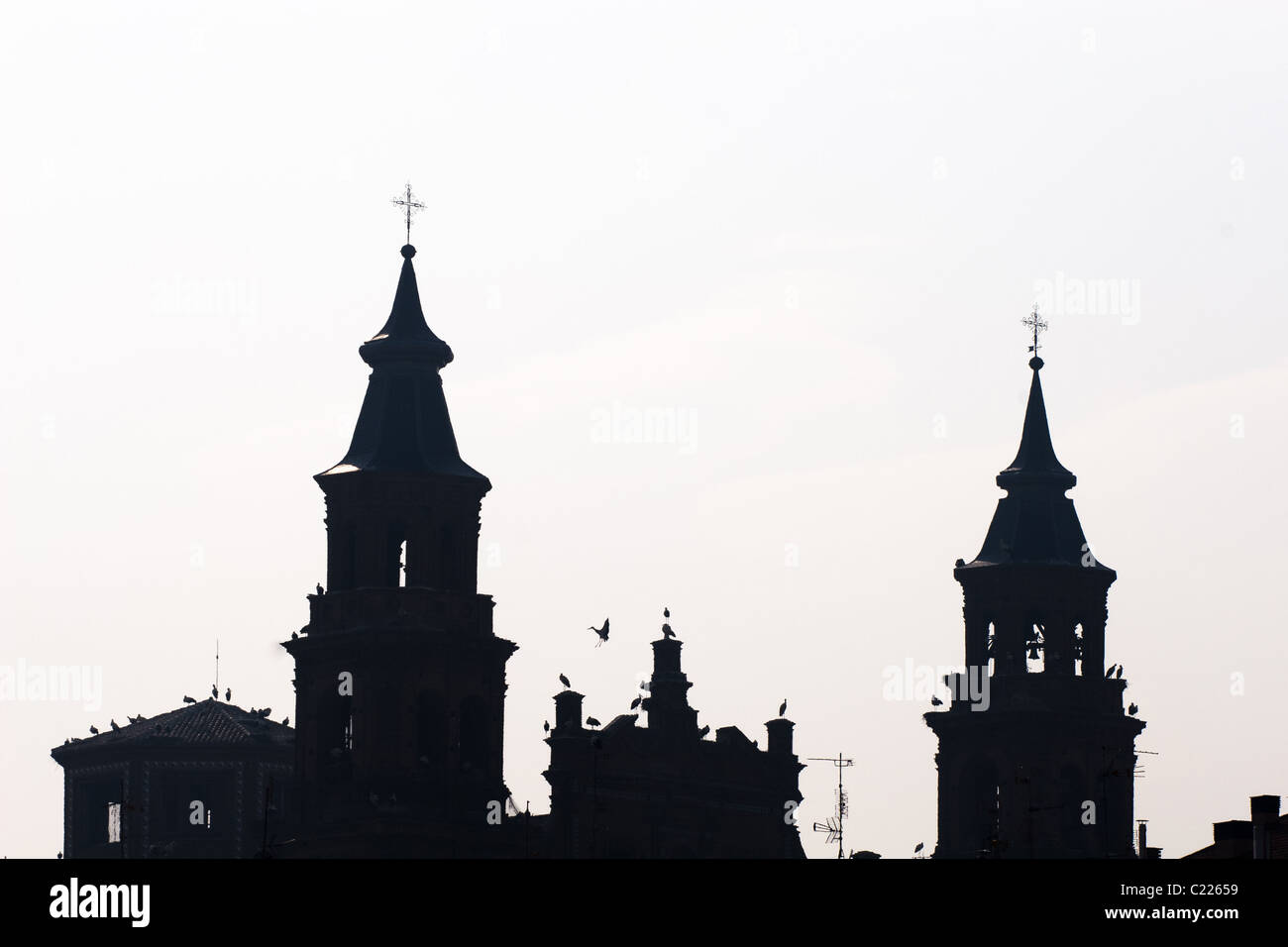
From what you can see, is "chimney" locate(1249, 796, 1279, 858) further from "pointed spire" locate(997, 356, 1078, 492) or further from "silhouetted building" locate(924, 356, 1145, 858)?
"pointed spire" locate(997, 356, 1078, 492)

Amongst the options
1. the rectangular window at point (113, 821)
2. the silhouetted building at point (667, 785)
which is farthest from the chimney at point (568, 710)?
the rectangular window at point (113, 821)

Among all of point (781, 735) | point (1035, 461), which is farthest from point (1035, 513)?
point (781, 735)

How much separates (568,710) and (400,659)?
6898 millimetres

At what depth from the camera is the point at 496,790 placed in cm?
9669

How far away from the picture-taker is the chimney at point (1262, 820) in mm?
92688

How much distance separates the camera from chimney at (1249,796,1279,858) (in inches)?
3649

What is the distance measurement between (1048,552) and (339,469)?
23.5 m

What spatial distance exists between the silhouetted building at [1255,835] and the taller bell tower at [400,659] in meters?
21.8

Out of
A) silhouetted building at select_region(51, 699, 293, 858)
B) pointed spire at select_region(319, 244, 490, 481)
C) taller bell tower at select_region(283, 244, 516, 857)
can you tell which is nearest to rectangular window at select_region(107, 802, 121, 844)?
silhouetted building at select_region(51, 699, 293, 858)

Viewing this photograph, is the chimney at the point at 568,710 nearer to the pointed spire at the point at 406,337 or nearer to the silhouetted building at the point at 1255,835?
the pointed spire at the point at 406,337

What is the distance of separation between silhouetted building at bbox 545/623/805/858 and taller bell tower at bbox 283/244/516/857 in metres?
3.33
